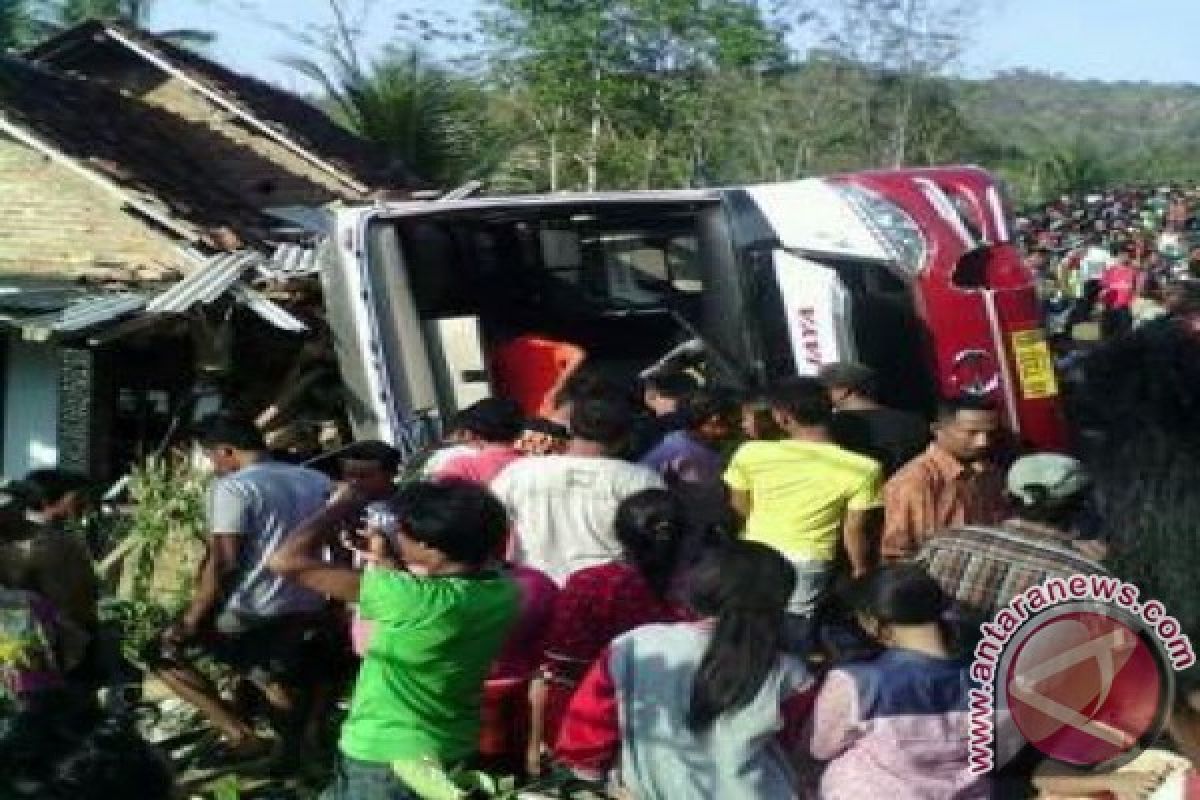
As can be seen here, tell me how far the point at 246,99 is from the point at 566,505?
46.8ft

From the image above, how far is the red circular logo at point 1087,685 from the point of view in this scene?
4242 millimetres

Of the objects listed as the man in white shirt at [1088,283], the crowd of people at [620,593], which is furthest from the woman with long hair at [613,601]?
the man in white shirt at [1088,283]

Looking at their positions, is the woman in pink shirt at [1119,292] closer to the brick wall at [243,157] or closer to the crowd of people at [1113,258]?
the crowd of people at [1113,258]

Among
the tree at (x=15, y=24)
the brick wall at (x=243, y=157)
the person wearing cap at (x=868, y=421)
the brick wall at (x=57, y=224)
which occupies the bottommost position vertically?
the person wearing cap at (x=868, y=421)

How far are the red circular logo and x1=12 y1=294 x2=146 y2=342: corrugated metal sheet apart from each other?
700 cm

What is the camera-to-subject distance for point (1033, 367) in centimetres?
746

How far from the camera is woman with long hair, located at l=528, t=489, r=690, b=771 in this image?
4648 mm

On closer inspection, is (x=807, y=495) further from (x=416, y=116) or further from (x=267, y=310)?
(x=416, y=116)

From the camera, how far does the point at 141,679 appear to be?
21.2 ft

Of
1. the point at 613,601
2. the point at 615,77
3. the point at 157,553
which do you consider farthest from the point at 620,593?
the point at 615,77

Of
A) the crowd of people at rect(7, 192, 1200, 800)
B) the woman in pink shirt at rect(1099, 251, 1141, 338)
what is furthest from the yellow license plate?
the woman in pink shirt at rect(1099, 251, 1141, 338)

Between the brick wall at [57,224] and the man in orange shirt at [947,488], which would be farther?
the brick wall at [57,224]

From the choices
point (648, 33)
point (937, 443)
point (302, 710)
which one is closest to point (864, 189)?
point (937, 443)

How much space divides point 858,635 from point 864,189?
119 inches
